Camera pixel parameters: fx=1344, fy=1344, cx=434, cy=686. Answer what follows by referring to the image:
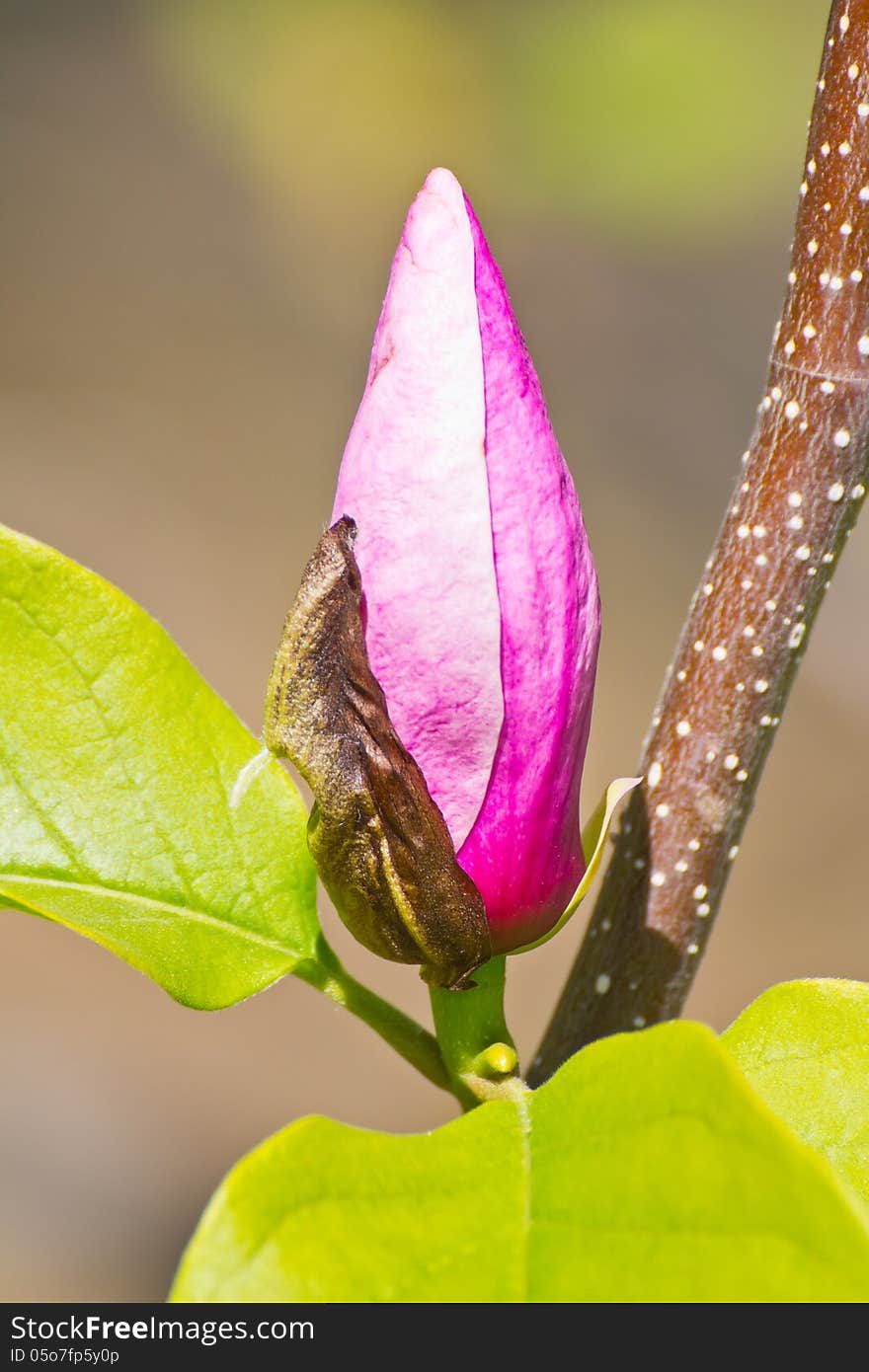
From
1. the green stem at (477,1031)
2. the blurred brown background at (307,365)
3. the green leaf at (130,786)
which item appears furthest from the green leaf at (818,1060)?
the blurred brown background at (307,365)

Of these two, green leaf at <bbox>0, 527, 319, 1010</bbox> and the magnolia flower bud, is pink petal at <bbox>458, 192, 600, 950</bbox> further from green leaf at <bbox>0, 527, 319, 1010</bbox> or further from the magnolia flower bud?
green leaf at <bbox>0, 527, 319, 1010</bbox>

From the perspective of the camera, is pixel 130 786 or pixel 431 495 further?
pixel 130 786

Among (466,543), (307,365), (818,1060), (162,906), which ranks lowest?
(818,1060)

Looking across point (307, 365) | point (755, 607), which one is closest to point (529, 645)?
point (755, 607)

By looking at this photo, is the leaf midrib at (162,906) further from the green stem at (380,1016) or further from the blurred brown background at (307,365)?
the blurred brown background at (307,365)

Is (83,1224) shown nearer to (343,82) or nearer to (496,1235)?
(496,1235)

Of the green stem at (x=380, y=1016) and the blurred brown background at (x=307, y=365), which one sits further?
the blurred brown background at (x=307, y=365)

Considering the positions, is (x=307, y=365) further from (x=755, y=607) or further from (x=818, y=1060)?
(x=818, y=1060)
